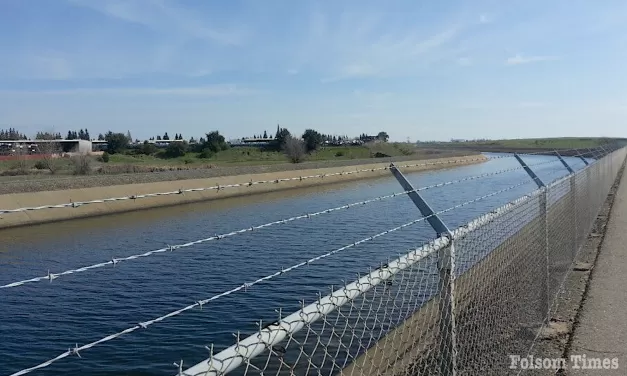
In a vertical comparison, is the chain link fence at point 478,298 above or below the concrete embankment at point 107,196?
above

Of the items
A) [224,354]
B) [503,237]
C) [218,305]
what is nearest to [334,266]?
[218,305]

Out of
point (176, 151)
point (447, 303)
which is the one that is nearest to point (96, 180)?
point (447, 303)

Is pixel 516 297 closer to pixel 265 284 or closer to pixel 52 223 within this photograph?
pixel 265 284

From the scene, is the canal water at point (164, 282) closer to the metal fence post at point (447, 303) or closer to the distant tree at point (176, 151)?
the metal fence post at point (447, 303)

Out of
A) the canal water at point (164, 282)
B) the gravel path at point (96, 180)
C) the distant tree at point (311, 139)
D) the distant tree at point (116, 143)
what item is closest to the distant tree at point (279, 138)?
the distant tree at point (311, 139)

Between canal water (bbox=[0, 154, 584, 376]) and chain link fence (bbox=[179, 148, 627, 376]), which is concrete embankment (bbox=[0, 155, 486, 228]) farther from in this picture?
chain link fence (bbox=[179, 148, 627, 376])

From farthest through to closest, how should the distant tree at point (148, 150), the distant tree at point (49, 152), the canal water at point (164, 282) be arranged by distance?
the distant tree at point (148, 150)
the distant tree at point (49, 152)
the canal water at point (164, 282)
